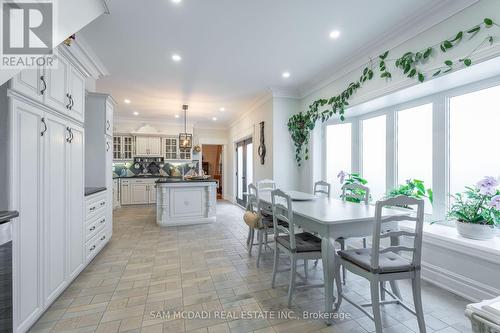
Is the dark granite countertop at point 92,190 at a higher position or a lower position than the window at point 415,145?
lower

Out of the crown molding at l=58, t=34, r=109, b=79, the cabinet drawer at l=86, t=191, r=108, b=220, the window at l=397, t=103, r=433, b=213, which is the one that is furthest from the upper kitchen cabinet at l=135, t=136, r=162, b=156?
the window at l=397, t=103, r=433, b=213

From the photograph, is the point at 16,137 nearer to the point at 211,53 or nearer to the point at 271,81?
the point at 211,53

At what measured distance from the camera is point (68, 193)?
217 cm

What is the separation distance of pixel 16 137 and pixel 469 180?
3.99 m

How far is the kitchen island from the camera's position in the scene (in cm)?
464

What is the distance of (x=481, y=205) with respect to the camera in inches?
82.1

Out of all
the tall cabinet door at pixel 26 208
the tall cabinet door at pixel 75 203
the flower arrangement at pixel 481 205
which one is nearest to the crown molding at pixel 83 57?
the tall cabinet door at pixel 75 203

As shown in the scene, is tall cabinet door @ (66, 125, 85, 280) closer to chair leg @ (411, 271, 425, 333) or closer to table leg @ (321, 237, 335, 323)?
table leg @ (321, 237, 335, 323)

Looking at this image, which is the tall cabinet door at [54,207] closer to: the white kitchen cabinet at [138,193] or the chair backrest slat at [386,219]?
the chair backrest slat at [386,219]

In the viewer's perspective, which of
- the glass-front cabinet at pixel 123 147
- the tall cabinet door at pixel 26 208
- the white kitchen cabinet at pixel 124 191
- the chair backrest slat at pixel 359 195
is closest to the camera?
the tall cabinet door at pixel 26 208

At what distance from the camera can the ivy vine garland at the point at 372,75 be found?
6.49 ft

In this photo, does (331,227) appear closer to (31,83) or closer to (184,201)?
(31,83)

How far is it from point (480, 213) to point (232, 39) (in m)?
3.18

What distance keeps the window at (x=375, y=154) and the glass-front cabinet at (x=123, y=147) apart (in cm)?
675
